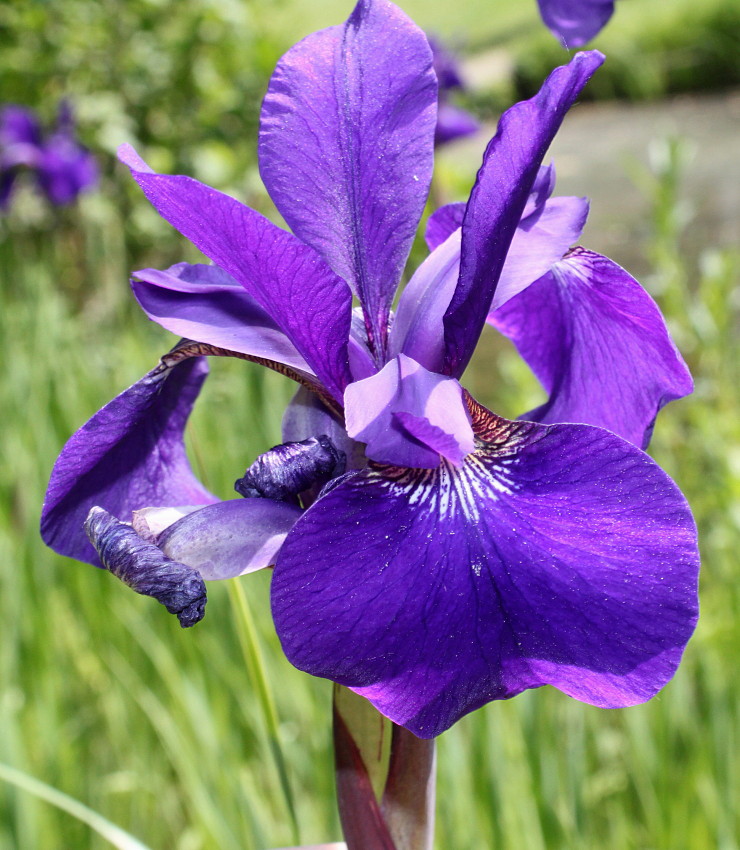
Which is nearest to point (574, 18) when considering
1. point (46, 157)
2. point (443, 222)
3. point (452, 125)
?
point (443, 222)

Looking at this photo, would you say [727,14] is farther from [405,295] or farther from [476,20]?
[405,295]

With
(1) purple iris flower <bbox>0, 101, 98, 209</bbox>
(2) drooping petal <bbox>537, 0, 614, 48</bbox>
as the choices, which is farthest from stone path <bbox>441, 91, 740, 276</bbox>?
(2) drooping petal <bbox>537, 0, 614, 48</bbox>

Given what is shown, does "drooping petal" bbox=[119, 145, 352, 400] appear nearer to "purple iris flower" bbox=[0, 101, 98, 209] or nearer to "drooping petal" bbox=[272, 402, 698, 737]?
"drooping petal" bbox=[272, 402, 698, 737]

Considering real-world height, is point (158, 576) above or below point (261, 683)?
above

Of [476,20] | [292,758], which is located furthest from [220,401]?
[476,20]

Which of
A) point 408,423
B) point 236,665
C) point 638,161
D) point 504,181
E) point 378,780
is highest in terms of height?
point 504,181

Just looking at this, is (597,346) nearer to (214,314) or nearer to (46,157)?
(214,314)

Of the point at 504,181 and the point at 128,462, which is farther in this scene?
the point at 128,462
